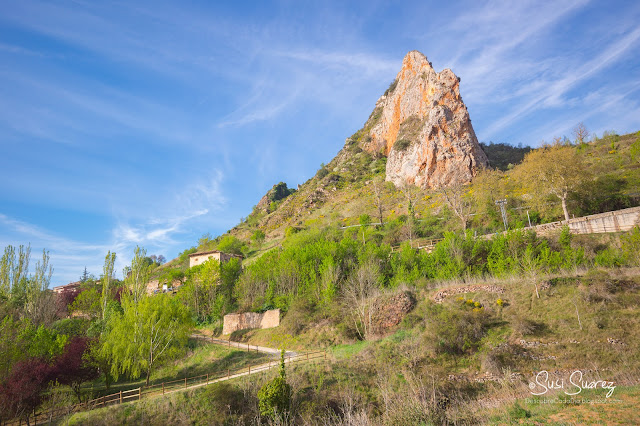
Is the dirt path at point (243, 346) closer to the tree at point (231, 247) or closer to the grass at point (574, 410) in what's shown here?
the grass at point (574, 410)

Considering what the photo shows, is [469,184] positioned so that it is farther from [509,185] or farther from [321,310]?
[321,310]

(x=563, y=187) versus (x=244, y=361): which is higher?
(x=563, y=187)

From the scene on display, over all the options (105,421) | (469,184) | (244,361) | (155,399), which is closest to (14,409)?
(105,421)

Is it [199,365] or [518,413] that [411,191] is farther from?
[518,413]

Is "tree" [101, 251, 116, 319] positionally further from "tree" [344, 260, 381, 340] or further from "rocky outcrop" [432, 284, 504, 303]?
"rocky outcrop" [432, 284, 504, 303]

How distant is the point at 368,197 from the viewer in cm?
6381

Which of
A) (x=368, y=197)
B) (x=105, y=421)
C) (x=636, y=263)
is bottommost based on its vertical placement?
(x=105, y=421)

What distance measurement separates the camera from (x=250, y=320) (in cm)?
3294

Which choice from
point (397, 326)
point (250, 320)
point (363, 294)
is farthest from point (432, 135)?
point (250, 320)

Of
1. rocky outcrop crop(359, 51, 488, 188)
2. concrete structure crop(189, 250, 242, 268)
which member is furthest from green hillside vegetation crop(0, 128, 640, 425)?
rocky outcrop crop(359, 51, 488, 188)

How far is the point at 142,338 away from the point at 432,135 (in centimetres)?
5558

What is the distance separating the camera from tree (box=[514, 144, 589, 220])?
33156mm

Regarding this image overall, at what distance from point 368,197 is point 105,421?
52.9 m
